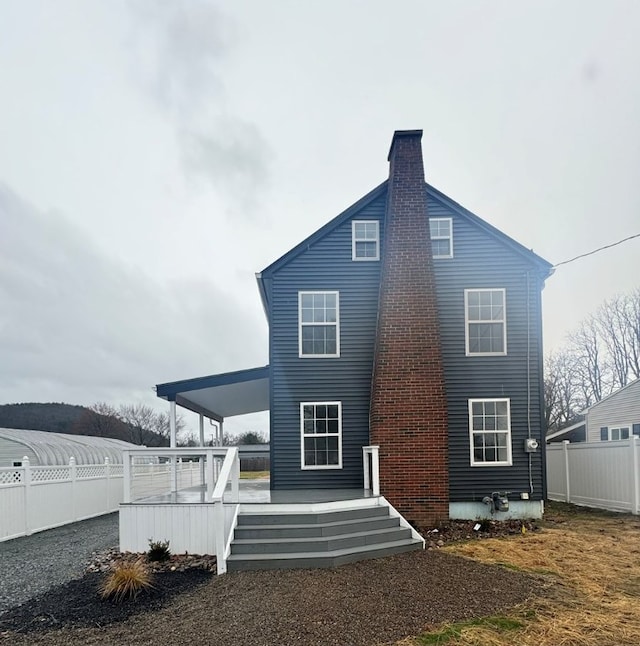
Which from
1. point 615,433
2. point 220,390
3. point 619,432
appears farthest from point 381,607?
point 615,433

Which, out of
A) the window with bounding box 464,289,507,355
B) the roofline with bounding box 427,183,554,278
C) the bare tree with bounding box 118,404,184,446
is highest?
the roofline with bounding box 427,183,554,278

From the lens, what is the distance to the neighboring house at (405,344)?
11.0 meters

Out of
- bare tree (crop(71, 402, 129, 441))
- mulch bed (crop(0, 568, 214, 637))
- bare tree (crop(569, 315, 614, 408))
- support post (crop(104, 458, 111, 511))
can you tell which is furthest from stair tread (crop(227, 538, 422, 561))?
bare tree (crop(71, 402, 129, 441))

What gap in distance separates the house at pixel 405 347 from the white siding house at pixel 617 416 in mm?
8661

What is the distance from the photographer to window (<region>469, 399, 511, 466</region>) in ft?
37.8

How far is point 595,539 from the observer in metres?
9.18

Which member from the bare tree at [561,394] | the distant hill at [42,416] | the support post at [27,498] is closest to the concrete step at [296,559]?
the support post at [27,498]

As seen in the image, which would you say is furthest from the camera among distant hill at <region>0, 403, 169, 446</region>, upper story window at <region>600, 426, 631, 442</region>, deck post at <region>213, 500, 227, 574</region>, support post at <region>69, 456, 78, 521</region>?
distant hill at <region>0, 403, 169, 446</region>

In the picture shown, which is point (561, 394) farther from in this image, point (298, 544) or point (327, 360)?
point (298, 544)

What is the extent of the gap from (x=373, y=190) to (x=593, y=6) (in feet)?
20.0

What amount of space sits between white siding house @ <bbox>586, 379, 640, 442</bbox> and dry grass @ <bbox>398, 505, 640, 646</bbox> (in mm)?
8026

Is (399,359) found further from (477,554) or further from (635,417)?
(635,417)

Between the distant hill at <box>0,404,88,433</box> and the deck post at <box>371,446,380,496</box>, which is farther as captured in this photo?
the distant hill at <box>0,404,88,433</box>

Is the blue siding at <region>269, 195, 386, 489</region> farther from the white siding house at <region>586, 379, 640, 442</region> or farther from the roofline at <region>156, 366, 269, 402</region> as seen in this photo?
the white siding house at <region>586, 379, 640, 442</region>
